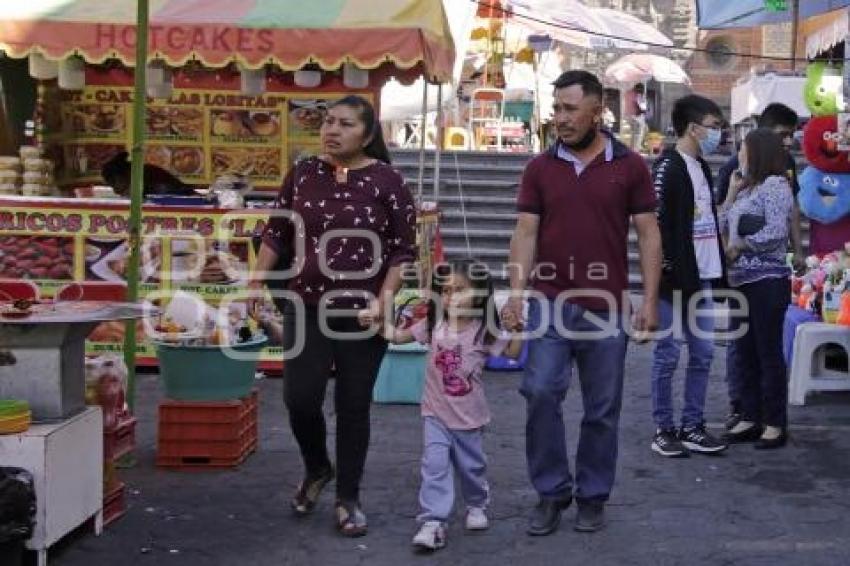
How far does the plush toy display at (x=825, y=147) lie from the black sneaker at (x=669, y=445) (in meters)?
3.42

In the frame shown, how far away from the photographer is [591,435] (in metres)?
5.42

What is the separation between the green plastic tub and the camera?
653 centimetres

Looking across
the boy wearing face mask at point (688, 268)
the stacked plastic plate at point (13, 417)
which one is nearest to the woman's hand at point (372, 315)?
the stacked plastic plate at point (13, 417)

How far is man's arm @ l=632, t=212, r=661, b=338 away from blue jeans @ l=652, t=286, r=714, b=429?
1233 millimetres

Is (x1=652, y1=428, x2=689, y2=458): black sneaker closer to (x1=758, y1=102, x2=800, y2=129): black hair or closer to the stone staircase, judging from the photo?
(x1=758, y1=102, x2=800, y2=129): black hair

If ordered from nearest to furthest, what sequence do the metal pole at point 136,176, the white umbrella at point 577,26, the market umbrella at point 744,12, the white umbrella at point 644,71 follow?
1. the metal pole at point 136,176
2. the market umbrella at point 744,12
3. the white umbrella at point 577,26
4. the white umbrella at point 644,71

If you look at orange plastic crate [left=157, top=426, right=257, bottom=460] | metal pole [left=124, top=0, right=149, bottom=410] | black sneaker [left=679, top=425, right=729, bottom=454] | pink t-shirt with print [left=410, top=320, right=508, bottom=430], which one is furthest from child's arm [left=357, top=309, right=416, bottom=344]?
black sneaker [left=679, top=425, right=729, bottom=454]

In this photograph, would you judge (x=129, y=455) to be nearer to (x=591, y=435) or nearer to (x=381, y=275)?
(x=381, y=275)

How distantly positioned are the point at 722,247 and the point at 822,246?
3.63 meters

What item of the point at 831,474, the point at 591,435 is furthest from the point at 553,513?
the point at 831,474

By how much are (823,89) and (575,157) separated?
6.93 metres

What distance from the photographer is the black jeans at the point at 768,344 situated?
6.86 meters

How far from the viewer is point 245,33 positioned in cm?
931

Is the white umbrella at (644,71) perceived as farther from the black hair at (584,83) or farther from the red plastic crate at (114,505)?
the red plastic crate at (114,505)
